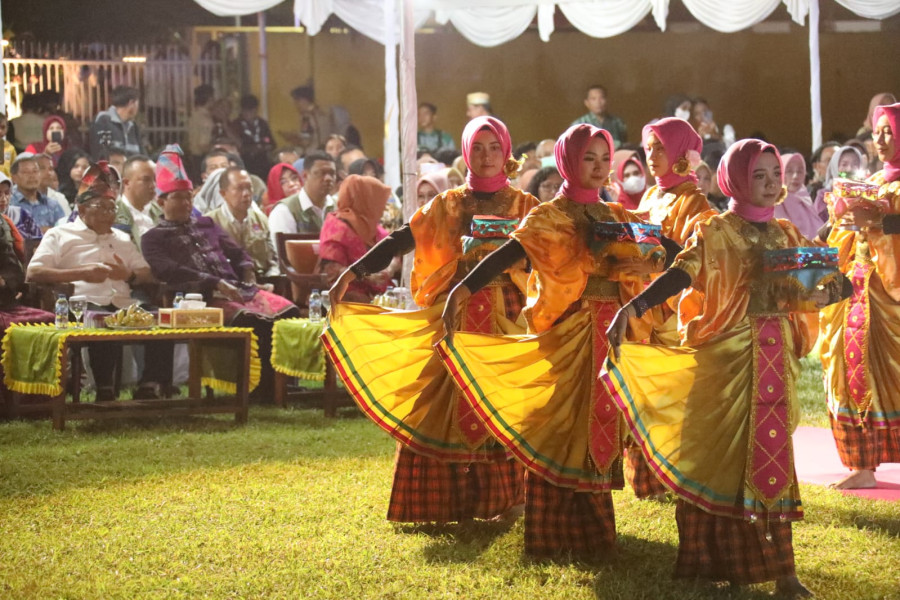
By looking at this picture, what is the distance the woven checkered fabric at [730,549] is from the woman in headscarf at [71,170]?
27.3 feet

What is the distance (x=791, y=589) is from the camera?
12.9 ft

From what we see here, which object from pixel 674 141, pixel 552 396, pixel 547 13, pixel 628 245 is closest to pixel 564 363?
pixel 552 396

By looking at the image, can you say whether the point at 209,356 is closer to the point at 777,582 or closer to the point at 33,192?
the point at 33,192

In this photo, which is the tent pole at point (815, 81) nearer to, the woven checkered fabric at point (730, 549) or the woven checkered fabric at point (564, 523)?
the woven checkered fabric at point (564, 523)

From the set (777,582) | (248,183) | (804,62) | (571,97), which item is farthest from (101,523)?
(804,62)

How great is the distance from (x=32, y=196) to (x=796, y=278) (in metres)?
7.23

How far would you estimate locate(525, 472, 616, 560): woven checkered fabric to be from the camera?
4.40m

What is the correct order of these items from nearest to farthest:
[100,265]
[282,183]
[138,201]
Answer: [100,265] → [138,201] → [282,183]

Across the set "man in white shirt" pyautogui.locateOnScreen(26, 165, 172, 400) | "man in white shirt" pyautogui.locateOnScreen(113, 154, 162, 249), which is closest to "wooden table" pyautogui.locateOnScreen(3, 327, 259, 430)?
"man in white shirt" pyautogui.locateOnScreen(26, 165, 172, 400)

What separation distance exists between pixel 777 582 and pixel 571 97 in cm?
1661

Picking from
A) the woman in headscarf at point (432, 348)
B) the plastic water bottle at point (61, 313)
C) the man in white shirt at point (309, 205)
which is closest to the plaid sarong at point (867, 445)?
the woman in headscarf at point (432, 348)

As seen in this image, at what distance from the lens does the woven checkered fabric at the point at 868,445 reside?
566 cm

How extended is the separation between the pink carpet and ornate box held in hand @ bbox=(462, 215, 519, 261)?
83.9 inches

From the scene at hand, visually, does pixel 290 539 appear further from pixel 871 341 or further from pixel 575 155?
pixel 871 341
